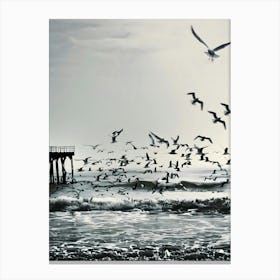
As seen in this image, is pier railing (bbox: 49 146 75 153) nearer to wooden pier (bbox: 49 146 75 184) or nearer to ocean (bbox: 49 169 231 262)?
wooden pier (bbox: 49 146 75 184)

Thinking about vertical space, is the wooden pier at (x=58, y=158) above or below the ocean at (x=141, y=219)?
above

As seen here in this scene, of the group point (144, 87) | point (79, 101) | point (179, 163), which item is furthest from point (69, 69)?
point (179, 163)

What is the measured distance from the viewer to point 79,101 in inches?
130

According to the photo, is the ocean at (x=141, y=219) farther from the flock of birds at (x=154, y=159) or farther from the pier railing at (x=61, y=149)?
the pier railing at (x=61, y=149)

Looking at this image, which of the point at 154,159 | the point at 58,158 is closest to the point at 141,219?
the point at 154,159

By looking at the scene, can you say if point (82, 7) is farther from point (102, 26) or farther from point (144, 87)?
point (144, 87)

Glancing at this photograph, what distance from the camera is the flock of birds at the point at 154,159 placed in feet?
10.8

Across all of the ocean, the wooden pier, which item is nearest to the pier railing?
the wooden pier

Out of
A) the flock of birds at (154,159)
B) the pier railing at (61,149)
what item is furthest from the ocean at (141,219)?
the pier railing at (61,149)
